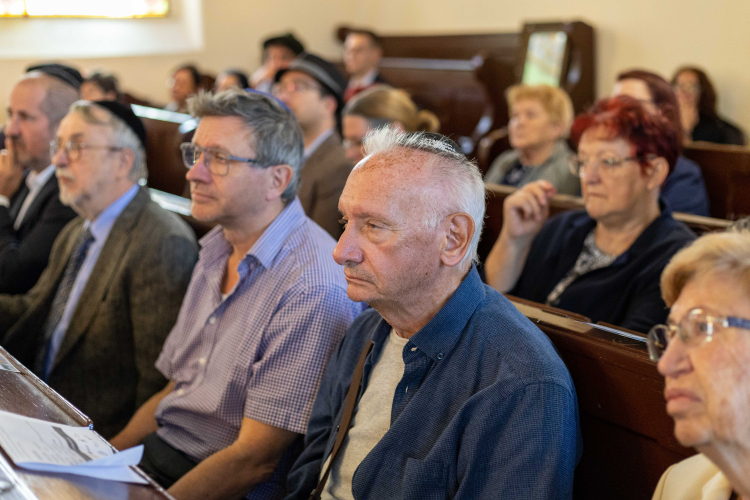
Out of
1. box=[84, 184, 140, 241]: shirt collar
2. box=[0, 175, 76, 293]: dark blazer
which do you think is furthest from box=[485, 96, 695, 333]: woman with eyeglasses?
box=[0, 175, 76, 293]: dark blazer

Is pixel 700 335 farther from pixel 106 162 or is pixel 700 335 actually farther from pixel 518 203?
pixel 106 162

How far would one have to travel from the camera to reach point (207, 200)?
202cm

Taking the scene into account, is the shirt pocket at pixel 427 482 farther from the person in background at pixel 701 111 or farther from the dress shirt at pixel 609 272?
the person in background at pixel 701 111

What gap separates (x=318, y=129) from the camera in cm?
374

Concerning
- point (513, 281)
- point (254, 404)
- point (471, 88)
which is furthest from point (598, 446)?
point (471, 88)

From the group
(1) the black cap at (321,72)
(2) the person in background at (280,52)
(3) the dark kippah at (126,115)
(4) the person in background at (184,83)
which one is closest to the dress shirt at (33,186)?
(3) the dark kippah at (126,115)

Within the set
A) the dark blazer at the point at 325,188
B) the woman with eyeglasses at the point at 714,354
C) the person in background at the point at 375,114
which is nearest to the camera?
the woman with eyeglasses at the point at 714,354

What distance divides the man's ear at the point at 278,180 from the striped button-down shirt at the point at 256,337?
0.18ft

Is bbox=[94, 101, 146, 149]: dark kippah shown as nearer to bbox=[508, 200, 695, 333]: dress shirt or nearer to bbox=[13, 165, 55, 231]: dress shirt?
bbox=[13, 165, 55, 231]: dress shirt

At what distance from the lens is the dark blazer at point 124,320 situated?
89.2 inches

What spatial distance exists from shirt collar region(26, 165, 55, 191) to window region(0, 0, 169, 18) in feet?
16.0

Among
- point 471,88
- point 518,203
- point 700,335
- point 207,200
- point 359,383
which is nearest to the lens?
point 700,335

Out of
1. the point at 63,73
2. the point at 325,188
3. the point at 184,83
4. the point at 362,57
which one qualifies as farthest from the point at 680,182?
the point at 184,83

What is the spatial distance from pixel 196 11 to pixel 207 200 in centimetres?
703
